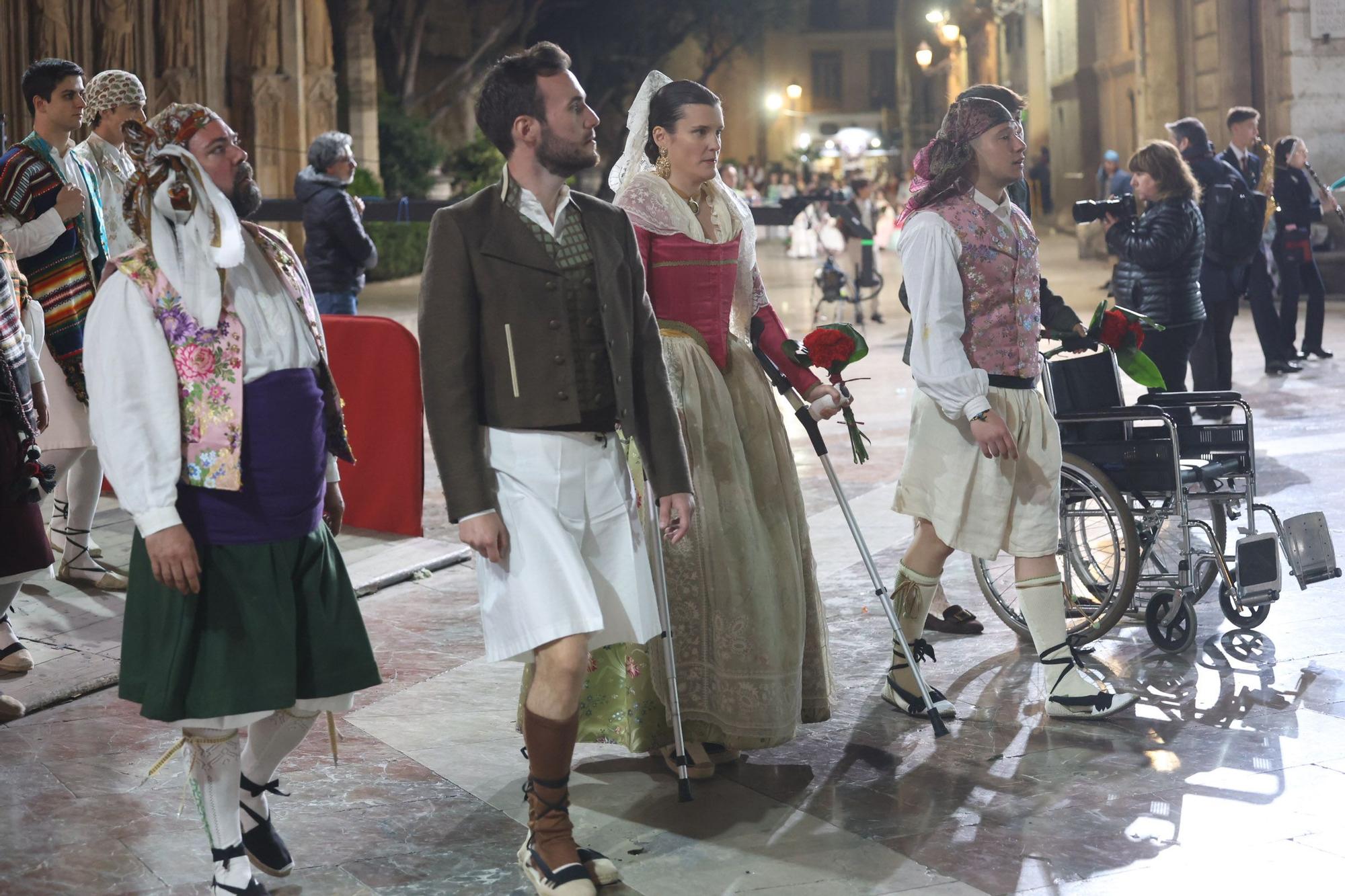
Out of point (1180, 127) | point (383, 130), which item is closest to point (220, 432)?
point (1180, 127)

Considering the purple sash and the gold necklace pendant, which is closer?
the purple sash

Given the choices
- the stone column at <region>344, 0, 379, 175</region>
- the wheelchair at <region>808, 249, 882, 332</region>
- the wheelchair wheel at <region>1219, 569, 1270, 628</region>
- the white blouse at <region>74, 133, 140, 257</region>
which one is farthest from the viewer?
the stone column at <region>344, 0, 379, 175</region>

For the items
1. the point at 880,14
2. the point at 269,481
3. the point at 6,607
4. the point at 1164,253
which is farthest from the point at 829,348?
the point at 880,14

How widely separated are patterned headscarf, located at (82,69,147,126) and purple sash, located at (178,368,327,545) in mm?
3580

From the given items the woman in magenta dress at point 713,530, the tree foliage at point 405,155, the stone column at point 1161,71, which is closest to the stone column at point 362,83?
the tree foliage at point 405,155

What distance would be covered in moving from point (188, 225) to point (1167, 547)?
459 cm

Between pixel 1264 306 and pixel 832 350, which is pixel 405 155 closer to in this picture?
pixel 1264 306

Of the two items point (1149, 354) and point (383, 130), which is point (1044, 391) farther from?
point (383, 130)

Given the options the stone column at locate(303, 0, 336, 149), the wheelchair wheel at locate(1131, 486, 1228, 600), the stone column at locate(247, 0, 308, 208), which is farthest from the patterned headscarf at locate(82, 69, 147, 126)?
the stone column at locate(303, 0, 336, 149)

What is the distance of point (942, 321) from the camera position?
4762mm

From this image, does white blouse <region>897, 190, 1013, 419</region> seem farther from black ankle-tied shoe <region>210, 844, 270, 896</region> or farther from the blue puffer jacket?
the blue puffer jacket

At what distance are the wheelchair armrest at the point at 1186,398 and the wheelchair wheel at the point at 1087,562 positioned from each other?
476mm

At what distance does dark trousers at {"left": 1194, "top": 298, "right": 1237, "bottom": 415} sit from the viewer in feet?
33.9

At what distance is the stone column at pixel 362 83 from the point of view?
1206 inches
